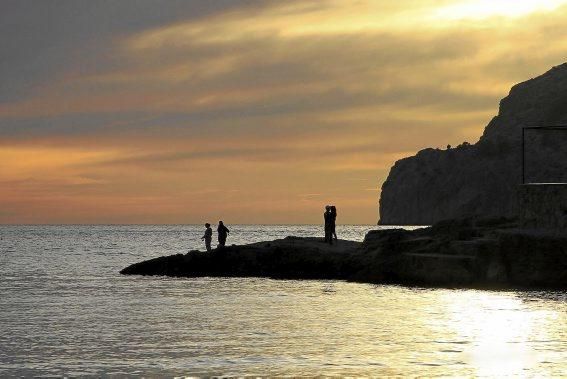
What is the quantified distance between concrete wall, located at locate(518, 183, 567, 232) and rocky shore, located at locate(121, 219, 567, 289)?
39.7 inches

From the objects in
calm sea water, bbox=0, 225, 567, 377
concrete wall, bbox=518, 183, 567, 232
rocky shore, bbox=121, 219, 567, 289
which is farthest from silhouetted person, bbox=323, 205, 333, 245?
concrete wall, bbox=518, 183, 567, 232

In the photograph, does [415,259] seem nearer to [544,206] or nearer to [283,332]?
[544,206]

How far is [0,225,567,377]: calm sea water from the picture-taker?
22203 mm

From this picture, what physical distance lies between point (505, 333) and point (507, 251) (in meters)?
17.5

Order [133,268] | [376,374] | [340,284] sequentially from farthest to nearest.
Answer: [133,268] → [340,284] → [376,374]

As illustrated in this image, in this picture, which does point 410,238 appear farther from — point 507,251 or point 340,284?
point 507,251

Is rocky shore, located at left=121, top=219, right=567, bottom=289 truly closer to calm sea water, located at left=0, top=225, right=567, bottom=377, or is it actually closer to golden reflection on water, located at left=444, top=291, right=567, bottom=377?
calm sea water, located at left=0, top=225, right=567, bottom=377

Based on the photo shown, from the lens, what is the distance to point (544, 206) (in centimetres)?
4631

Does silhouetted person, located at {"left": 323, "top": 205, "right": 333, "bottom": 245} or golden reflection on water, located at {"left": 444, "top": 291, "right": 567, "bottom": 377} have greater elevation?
silhouetted person, located at {"left": 323, "top": 205, "right": 333, "bottom": 245}

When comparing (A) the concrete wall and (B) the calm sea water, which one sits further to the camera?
(A) the concrete wall

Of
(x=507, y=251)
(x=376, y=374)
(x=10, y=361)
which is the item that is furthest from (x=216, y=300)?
(x=376, y=374)

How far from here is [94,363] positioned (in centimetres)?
→ 2295

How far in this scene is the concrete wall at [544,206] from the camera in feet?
149

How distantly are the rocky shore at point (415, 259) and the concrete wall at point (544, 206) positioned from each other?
101 centimetres
